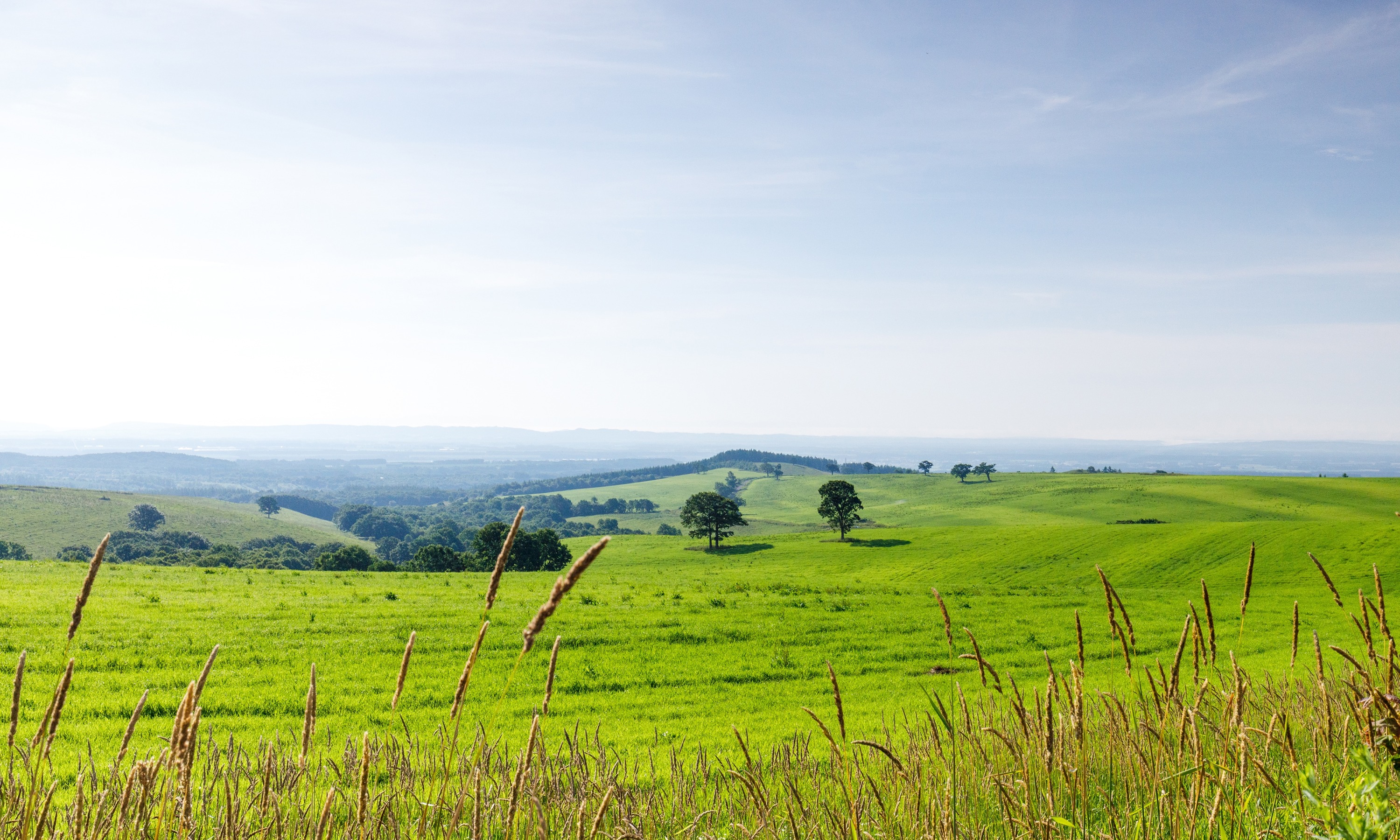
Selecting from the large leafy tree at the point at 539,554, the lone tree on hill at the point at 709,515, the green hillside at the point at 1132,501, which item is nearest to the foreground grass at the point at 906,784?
the large leafy tree at the point at 539,554

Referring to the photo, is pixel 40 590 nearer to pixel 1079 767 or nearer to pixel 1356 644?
pixel 1079 767

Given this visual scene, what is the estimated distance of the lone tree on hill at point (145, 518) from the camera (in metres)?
143

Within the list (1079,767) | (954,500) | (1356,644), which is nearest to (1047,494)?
(954,500)

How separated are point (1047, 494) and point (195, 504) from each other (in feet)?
631

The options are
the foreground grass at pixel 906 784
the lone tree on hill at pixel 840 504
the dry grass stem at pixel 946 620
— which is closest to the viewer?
the dry grass stem at pixel 946 620

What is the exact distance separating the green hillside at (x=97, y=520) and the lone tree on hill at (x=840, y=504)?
111m

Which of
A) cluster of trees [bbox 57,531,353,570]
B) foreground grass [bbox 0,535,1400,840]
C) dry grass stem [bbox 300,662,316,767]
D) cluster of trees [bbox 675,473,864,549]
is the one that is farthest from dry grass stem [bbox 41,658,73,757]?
cluster of trees [bbox 57,531,353,570]

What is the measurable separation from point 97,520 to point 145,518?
31.4ft

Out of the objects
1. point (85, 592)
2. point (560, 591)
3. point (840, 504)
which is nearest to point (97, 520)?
point (840, 504)

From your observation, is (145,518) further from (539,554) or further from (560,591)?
(560,591)

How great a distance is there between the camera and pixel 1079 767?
4.21 m

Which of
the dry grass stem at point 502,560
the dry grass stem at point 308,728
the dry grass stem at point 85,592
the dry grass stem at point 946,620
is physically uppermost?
the dry grass stem at point 502,560

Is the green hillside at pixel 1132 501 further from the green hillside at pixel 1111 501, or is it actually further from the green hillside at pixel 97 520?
the green hillside at pixel 97 520

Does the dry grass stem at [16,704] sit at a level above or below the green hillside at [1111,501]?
above
